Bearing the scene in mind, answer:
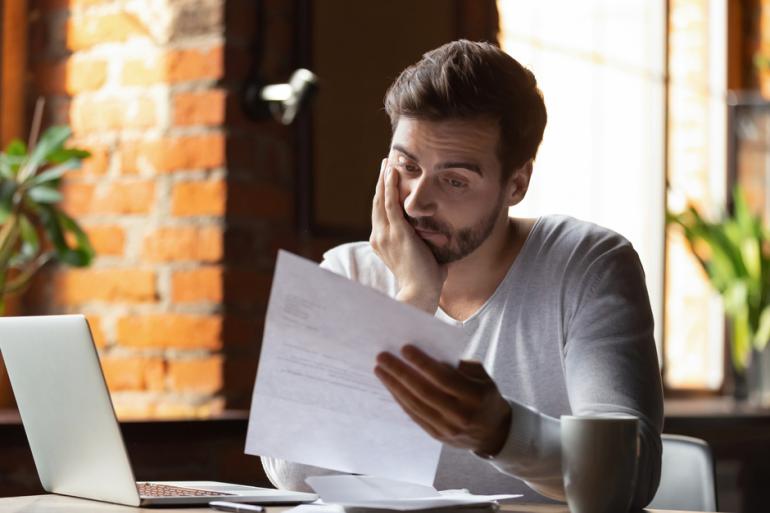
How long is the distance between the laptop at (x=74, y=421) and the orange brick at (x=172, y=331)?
89cm

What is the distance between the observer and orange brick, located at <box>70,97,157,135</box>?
8.07ft

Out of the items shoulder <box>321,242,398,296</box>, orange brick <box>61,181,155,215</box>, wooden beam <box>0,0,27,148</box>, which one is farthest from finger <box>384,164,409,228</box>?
wooden beam <box>0,0,27,148</box>

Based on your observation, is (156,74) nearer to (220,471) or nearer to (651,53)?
(220,471)

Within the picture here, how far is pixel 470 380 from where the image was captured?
51.4 inches

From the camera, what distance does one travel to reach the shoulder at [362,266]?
6.36 feet

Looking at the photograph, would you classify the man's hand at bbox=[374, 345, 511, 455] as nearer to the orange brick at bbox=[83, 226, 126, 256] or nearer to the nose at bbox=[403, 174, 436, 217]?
the nose at bbox=[403, 174, 436, 217]

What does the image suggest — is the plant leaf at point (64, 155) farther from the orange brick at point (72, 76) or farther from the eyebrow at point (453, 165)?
the eyebrow at point (453, 165)

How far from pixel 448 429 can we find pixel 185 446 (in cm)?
104

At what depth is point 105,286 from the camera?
2.52 meters

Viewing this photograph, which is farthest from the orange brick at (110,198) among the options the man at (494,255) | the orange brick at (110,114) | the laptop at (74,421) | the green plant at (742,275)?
the green plant at (742,275)

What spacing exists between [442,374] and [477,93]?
60 centimetres

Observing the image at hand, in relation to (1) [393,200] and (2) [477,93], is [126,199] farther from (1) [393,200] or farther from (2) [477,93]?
(2) [477,93]

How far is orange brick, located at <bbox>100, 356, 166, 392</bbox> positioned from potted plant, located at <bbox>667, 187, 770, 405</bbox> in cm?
208

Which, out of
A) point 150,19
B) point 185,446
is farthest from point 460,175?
point 150,19
